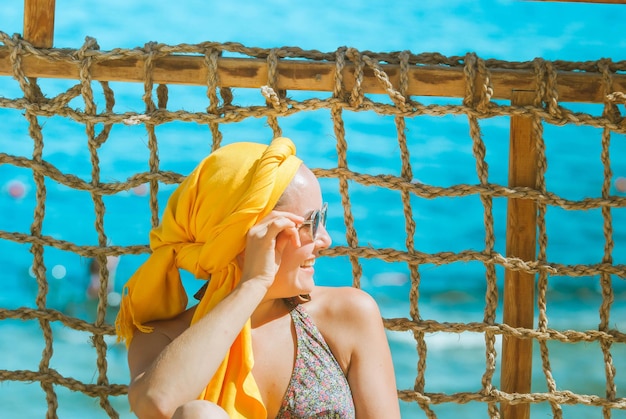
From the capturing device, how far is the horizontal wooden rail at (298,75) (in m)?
Answer: 2.15

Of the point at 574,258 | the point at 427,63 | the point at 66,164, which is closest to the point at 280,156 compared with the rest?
the point at 427,63

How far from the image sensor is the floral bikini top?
1734 mm

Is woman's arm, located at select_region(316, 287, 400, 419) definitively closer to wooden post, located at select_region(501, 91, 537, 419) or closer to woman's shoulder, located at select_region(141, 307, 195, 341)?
woman's shoulder, located at select_region(141, 307, 195, 341)

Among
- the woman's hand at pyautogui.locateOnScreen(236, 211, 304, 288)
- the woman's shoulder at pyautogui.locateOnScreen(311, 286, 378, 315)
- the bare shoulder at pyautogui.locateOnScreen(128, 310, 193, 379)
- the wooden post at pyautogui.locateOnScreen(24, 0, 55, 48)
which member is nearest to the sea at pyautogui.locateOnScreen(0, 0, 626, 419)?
the wooden post at pyautogui.locateOnScreen(24, 0, 55, 48)

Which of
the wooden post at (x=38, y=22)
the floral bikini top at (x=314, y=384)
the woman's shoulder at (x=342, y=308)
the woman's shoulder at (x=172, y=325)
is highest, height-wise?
the wooden post at (x=38, y=22)

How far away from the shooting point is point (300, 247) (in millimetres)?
1730

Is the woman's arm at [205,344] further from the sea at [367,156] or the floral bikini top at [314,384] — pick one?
the sea at [367,156]

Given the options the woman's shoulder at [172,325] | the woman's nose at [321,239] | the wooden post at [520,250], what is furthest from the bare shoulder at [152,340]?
the wooden post at [520,250]

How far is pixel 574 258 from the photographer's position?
6.88 metres

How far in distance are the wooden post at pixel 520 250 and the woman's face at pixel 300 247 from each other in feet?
2.19

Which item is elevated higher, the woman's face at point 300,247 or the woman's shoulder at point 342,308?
the woman's face at point 300,247

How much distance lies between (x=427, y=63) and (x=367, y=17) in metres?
4.79

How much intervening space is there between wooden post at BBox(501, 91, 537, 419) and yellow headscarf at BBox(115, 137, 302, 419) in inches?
28.5

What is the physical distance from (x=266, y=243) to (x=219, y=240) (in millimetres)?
96
